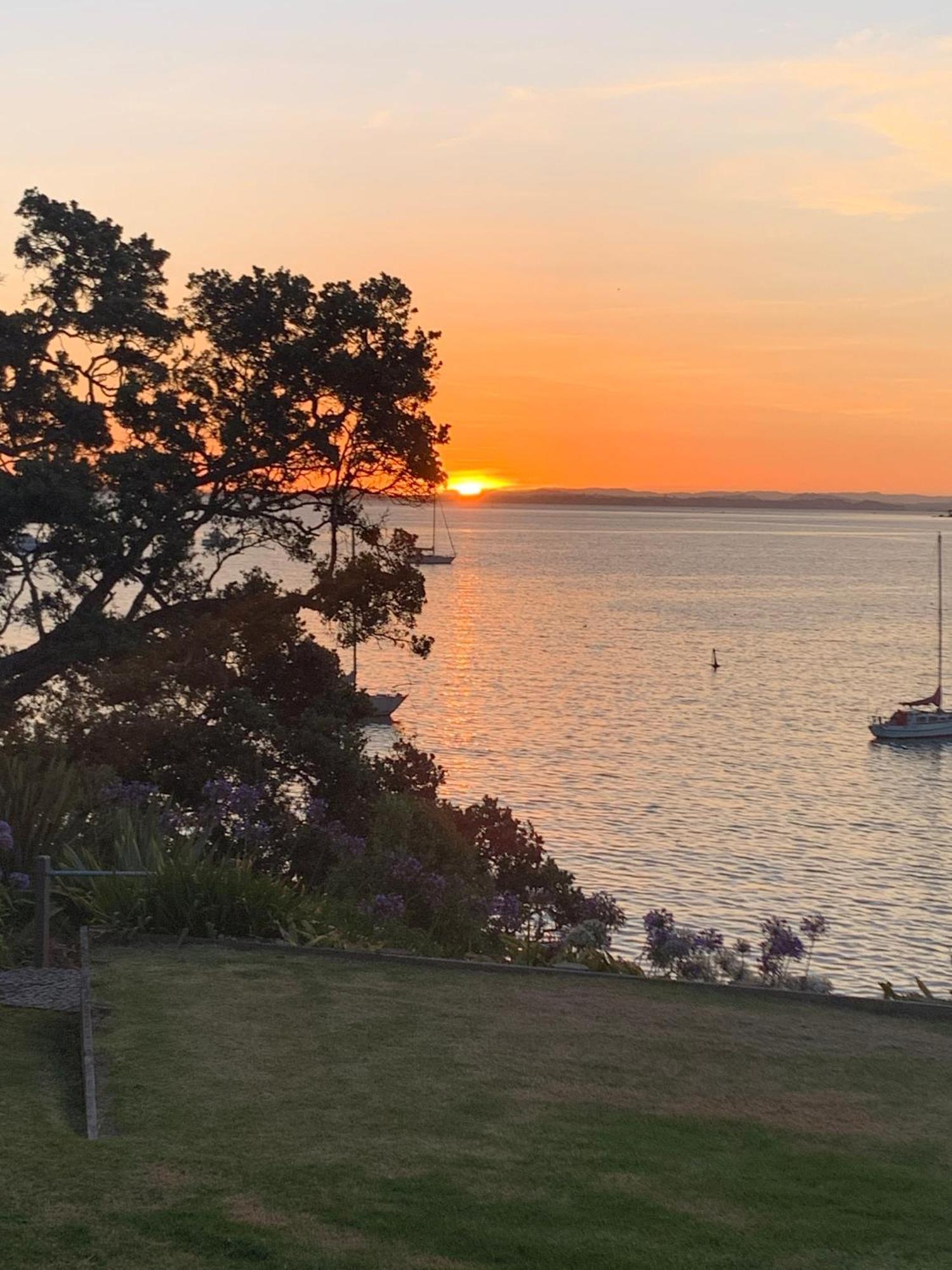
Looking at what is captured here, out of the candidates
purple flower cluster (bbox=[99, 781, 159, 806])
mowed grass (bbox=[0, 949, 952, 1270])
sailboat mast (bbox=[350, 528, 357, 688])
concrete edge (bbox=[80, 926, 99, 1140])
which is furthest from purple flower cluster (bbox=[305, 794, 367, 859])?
mowed grass (bbox=[0, 949, 952, 1270])

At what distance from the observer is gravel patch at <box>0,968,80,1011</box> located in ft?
27.5

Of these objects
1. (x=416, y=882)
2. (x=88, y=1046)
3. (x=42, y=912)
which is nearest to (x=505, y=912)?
(x=416, y=882)

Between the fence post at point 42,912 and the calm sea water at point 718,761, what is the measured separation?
58.4ft

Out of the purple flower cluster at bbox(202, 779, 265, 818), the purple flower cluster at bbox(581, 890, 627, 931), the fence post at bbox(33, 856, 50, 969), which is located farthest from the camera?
the purple flower cluster at bbox(581, 890, 627, 931)

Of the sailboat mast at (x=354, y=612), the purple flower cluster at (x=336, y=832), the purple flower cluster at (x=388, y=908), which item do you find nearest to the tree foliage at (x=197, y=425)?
the sailboat mast at (x=354, y=612)

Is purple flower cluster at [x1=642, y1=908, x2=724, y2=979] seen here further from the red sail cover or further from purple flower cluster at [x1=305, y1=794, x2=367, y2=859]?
the red sail cover

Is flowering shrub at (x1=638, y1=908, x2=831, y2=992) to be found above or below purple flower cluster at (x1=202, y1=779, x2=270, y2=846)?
below

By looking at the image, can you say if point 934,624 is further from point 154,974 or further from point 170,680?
point 154,974

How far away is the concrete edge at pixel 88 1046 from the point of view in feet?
20.9

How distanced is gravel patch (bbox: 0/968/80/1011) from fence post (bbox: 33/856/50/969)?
0.22 metres

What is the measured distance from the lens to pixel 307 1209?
5469 mm

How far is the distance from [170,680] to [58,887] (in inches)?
352

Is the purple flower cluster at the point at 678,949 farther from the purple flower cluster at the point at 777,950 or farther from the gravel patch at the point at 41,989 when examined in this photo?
the gravel patch at the point at 41,989

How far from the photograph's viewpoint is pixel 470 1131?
6434 millimetres
